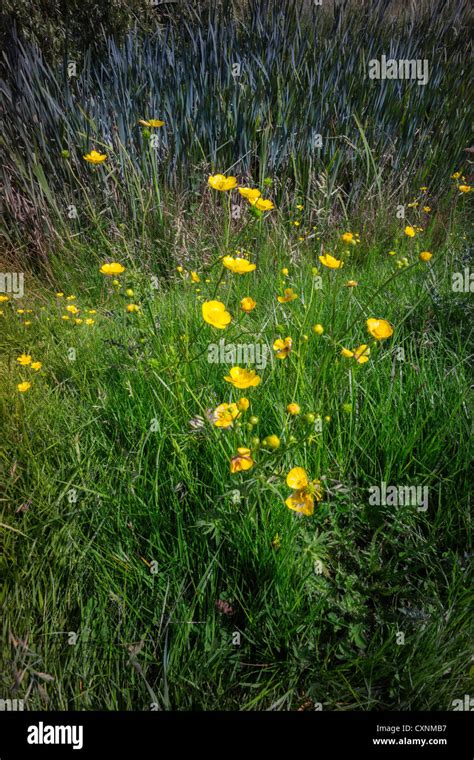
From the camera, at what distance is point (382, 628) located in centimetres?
106

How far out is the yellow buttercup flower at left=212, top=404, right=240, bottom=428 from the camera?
1.04 m

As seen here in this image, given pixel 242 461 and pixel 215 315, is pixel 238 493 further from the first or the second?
pixel 215 315

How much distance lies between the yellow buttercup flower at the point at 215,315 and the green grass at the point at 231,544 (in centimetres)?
7

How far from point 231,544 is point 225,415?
13.3 inches

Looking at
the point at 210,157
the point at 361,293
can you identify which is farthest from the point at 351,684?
the point at 210,157

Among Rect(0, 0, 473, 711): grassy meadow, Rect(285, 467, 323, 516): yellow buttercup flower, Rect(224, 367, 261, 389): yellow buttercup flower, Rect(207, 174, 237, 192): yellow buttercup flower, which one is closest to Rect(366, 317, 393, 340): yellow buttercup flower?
Rect(0, 0, 473, 711): grassy meadow

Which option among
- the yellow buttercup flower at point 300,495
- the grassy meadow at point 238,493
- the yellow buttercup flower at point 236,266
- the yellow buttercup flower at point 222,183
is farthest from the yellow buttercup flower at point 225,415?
the yellow buttercup flower at point 222,183

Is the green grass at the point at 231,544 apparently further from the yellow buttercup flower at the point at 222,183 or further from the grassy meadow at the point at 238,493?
the yellow buttercup flower at the point at 222,183

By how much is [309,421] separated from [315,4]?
411 centimetres

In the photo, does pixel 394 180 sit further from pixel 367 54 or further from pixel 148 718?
pixel 148 718

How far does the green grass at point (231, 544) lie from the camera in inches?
38.2

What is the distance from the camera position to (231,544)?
1138 mm

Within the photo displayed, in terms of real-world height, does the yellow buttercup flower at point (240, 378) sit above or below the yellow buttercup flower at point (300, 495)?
above

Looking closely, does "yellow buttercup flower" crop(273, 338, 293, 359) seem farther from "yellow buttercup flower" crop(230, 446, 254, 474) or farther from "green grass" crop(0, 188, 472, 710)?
"yellow buttercup flower" crop(230, 446, 254, 474)
